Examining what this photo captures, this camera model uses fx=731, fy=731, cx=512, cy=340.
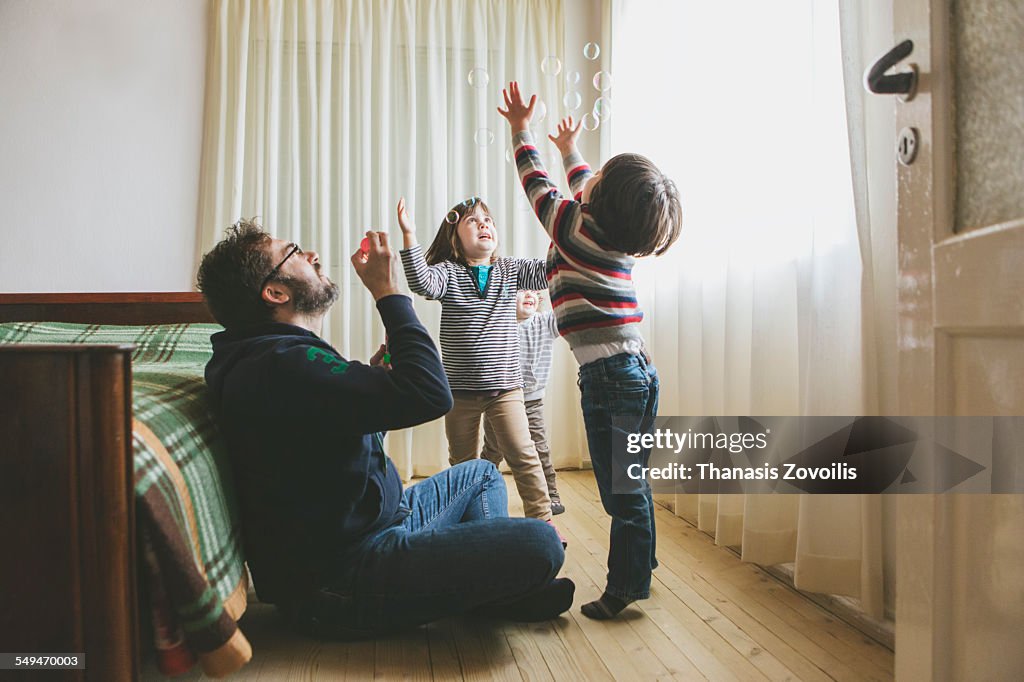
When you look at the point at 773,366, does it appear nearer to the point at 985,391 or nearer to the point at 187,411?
the point at 985,391

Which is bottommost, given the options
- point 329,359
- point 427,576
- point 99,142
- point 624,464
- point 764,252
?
point 427,576

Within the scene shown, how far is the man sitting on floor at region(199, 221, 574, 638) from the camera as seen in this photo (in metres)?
1.19

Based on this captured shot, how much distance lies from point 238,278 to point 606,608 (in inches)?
39.5

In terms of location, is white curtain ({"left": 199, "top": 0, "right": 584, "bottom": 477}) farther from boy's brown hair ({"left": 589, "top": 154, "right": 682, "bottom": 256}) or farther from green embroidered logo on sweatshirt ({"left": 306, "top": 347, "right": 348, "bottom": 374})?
green embroidered logo on sweatshirt ({"left": 306, "top": 347, "right": 348, "bottom": 374})

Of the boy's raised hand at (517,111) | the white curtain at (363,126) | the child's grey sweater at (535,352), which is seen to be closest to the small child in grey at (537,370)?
the child's grey sweater at (535,352)

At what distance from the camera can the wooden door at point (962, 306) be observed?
85 cm

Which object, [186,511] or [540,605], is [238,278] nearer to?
[186,511]

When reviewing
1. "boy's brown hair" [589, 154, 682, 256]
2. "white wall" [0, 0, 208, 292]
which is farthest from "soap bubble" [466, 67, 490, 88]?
"white wall" [0, 0, 208, 292]

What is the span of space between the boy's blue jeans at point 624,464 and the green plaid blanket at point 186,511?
75cm

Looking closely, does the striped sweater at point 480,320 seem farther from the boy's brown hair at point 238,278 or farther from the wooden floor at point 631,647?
the boy's brown hair at point 238,278

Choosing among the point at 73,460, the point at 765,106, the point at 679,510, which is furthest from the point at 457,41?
the point at 73,460

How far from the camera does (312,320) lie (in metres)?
1.39

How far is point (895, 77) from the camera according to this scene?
1003 mm

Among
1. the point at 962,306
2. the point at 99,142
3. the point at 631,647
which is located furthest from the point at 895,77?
the point at 99,142
